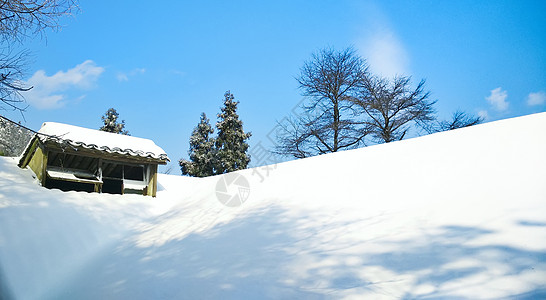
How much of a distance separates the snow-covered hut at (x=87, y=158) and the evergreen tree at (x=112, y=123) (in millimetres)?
14171

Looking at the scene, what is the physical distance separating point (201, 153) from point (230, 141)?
2.24 m

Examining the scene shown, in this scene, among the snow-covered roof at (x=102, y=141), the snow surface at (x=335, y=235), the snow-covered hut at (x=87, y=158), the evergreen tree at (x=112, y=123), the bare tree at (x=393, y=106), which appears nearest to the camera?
the snow surface at (x=335, y=235)

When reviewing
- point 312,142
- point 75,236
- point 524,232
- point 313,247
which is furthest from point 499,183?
point 312,142

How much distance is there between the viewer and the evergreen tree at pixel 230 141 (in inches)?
789

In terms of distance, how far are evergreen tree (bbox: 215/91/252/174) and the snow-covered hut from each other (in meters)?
11.2

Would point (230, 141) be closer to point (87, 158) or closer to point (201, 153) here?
point (201, 153)

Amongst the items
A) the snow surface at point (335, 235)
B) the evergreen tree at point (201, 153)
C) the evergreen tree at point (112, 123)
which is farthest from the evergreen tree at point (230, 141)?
the snow surface at point (335, 235)

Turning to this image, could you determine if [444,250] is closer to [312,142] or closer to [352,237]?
[352,237]

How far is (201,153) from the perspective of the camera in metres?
20.9

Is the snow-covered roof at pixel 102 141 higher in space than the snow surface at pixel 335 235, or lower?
higher

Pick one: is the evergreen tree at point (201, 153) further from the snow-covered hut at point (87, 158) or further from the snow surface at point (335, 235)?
the snow surface at point (335, 235)

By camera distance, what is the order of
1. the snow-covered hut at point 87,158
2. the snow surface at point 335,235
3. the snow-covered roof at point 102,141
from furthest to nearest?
the snow-covered roof at point 102,141
the snow-covered hut at point 87,158
the snow surface at point 335,235

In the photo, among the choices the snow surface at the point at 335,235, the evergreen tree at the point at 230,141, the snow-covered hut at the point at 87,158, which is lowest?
the snow surface at the point at 335,235

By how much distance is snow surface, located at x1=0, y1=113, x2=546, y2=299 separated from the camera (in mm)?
2365
